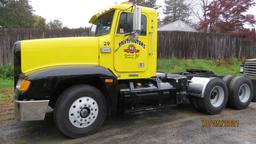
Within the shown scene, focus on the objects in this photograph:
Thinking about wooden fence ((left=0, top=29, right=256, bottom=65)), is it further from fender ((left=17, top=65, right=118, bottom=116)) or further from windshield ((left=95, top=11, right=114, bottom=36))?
fender ((left=17, top=65, right=118, bottom=116))

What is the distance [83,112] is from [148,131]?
138 cm

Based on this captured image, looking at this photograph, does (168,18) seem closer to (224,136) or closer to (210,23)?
(210,23)

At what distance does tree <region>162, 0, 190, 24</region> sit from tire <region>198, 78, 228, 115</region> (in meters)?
53.9

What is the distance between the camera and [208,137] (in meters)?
4.42

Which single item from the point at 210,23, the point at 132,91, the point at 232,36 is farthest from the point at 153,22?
the point at 210,23

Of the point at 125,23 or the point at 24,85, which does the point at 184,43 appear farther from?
the point at 24,85

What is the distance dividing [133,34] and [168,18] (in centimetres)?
5741

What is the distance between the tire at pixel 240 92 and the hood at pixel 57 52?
4103mm

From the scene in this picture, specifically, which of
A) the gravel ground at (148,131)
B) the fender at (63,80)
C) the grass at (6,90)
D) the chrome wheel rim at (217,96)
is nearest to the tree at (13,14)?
the grass at (6,90)

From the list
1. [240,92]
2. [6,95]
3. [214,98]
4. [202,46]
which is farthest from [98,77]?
[202,46]

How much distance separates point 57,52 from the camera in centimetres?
429

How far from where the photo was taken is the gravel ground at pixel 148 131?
425cm

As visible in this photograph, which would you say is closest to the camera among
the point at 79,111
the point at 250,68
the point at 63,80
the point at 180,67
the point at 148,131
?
the point at 63,80

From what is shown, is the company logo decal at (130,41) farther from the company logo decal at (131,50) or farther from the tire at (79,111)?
the tire at (79,111)
